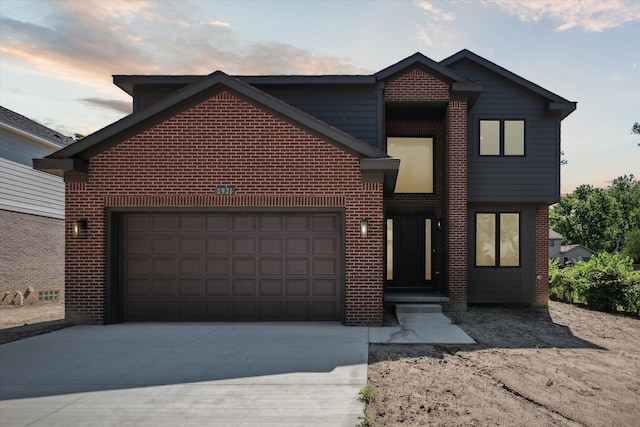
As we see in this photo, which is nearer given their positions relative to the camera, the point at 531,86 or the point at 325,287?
the point at 325,287

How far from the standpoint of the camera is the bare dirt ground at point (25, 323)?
32.8ft

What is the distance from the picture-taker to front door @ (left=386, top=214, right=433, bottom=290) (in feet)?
46.4

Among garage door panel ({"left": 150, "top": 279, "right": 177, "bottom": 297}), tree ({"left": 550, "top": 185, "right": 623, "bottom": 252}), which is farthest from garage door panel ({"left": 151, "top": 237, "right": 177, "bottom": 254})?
tree ({"left": 550, "top": 185, "right": 623, "bottom": 252})

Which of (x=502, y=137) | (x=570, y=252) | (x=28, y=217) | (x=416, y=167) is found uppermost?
(x=502, y=137)

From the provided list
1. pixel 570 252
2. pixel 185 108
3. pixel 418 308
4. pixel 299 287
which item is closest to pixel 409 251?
pixel 418 308

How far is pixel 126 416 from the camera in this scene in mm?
5168

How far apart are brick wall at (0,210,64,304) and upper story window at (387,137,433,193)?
15.5 metres

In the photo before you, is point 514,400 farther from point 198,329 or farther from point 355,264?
point 198,329

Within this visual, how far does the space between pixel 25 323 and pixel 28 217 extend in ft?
27.4

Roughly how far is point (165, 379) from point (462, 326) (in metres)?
7.39

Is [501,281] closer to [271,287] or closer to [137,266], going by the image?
Answer: [271,287]

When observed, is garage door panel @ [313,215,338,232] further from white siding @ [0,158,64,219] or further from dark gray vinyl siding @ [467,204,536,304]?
white siding @ [0,158,64,219]

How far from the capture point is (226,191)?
10422mm

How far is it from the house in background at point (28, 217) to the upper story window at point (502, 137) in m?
18.2
